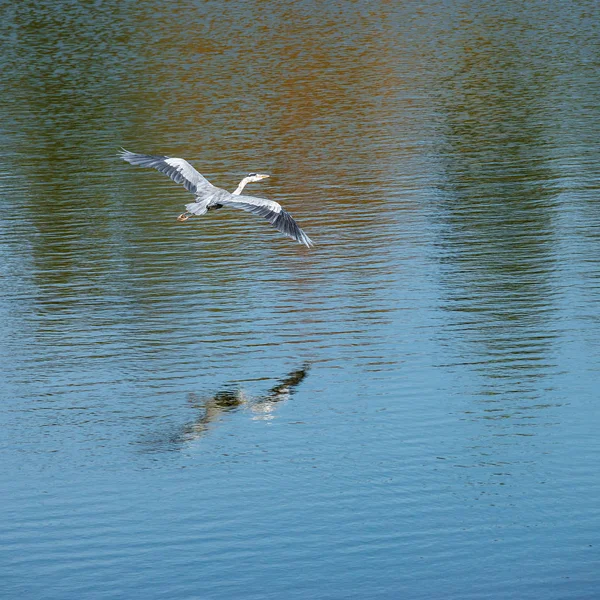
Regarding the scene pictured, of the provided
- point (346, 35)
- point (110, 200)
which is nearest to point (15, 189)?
point (110, 200)

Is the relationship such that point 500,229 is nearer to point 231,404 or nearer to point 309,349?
point 309,349

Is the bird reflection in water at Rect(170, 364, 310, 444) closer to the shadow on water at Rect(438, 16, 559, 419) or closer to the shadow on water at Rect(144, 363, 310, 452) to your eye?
the shadow on water at Rect(144, 363, 310, 452)

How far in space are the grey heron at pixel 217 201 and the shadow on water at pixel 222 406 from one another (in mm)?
3121

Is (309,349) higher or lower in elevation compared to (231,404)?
higher

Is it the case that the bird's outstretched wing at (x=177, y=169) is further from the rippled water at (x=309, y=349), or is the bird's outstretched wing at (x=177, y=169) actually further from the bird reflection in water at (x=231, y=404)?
the bird reflection in water at (x=231, y=404)

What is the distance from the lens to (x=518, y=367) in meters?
27.2

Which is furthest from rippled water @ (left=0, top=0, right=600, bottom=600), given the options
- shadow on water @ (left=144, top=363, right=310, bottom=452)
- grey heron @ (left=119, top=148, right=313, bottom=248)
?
grey heron @ (left=119, top=148, right=313, bottom=248)

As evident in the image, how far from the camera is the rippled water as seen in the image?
19297 millimetres

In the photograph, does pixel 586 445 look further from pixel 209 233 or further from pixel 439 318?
pixel 209 233

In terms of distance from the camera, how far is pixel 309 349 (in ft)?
93.7

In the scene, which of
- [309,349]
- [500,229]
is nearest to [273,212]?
[309,349]

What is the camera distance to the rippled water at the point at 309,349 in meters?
19.3

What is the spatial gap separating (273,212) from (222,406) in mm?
5188

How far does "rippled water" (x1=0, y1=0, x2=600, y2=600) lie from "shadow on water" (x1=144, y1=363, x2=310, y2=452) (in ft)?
0.24
